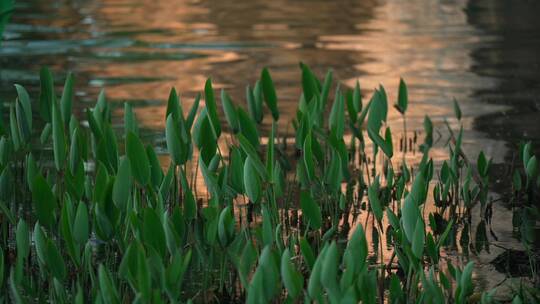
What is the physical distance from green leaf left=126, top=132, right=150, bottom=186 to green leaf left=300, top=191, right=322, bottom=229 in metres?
0.51

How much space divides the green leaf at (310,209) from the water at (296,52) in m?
0.65

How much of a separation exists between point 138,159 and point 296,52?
573cm

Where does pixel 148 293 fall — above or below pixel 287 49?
above

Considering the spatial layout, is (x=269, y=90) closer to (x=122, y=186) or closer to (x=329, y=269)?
(x=122, y=186)

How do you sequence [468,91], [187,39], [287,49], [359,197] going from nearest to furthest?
[359,197] → [468,91] → [287,49] → [187,39]

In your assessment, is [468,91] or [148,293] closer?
[148,293]

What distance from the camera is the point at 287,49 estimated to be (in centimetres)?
945

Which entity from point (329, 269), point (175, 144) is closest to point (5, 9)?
point (175, 144)

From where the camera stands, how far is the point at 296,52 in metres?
9.27

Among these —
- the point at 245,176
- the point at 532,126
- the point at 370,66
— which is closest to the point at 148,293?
the point at 245,176

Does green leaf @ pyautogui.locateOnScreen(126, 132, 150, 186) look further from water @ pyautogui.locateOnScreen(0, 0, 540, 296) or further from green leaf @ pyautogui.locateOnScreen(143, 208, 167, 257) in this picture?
water @ pyautogui.locateOnScreen(0, 0, 540, 296)

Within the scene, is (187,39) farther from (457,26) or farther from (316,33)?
(457,26)

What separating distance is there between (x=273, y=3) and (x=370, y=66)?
220 inches

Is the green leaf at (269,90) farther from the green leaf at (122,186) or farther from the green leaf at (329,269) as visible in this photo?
the green leaf at (329,269)
